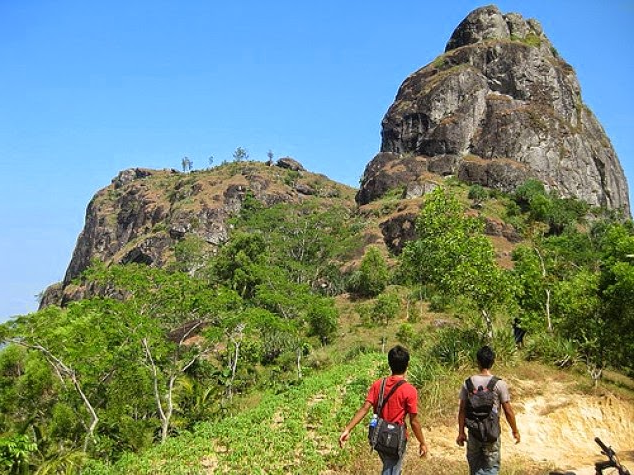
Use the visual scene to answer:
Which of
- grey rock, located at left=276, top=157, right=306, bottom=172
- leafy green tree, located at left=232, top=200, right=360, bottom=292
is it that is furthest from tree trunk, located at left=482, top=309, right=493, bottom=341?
grey rock, located at left=276, top=157, right=306, bottom=172

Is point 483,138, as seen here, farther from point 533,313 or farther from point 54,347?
point 54,347

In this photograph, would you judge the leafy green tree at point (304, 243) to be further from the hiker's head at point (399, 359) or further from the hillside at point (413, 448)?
the hiker's head at point (399, 359)

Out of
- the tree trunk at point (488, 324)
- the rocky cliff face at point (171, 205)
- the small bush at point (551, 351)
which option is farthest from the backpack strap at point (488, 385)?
the rocky cliff face at point (171, 205)

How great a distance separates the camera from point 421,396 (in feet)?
41.0

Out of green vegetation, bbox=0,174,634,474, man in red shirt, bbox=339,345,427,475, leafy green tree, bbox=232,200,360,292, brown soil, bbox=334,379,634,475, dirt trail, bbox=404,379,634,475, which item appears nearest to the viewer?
man in red shirt, bbox=339,345,427,475

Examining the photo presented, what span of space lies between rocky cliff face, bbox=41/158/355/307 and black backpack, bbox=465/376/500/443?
3082 inches

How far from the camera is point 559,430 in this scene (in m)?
11.7

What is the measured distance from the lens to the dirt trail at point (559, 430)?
10344 mm

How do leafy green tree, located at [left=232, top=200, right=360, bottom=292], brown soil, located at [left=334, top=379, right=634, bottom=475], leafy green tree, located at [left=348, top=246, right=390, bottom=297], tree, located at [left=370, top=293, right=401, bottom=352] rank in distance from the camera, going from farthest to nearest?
leafy green tree, located at [left=232, top=200, right=360, bottom=292] → leafy green tree, located at [left=348, top=246, right=390, bottom=297] → tree, located at [left=370, top=293, right=401, bottom=352] → brown soil, located at [left=334, top=379, right=634, bottom=475]

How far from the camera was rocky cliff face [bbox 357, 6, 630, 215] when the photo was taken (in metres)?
73.4

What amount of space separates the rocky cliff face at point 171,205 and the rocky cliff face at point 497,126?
960 inches

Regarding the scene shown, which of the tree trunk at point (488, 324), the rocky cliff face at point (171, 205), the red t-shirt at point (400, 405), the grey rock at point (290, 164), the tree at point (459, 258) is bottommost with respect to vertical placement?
the red t-shirt at point (400, 405)

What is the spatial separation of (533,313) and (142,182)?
121 m

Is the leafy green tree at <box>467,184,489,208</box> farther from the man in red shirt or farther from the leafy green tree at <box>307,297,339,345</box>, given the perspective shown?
the man in red shirt
